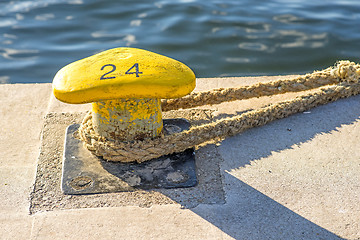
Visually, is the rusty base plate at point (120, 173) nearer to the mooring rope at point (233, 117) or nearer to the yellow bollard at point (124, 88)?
the mooring rope at point (233, 117)

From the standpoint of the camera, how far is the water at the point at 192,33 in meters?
4.95

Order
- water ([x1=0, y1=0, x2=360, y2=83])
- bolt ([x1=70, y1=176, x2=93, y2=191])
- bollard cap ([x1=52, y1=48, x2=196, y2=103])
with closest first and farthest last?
bollard cap ([x1=52, y1=48, x2=196, y2=103])
bolt ([x1=70, y1=176, x2=93, y2=191])
water ([x1=0, y1=0, x2=360, y2=83])

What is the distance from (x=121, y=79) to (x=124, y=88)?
5cm

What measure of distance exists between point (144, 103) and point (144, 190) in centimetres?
52

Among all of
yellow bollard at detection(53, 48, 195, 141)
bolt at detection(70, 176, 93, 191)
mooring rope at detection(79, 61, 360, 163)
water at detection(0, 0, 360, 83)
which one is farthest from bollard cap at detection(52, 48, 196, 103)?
water at detection(0, 0, 360, 83)

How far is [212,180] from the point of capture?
2.56 m

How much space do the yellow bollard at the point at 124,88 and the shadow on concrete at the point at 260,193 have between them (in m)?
0.57

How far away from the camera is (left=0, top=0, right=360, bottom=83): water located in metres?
4.95

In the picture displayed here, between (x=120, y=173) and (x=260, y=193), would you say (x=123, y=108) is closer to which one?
(x=120, y=173)

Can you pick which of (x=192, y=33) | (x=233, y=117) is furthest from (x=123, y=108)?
(x=192, y=33)

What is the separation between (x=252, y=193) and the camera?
246 cm

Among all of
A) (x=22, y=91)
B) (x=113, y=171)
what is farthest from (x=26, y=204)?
(x=22, y=91)

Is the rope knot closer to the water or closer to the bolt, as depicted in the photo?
the water

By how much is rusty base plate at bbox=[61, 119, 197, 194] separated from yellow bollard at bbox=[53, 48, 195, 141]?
0.60 ft
